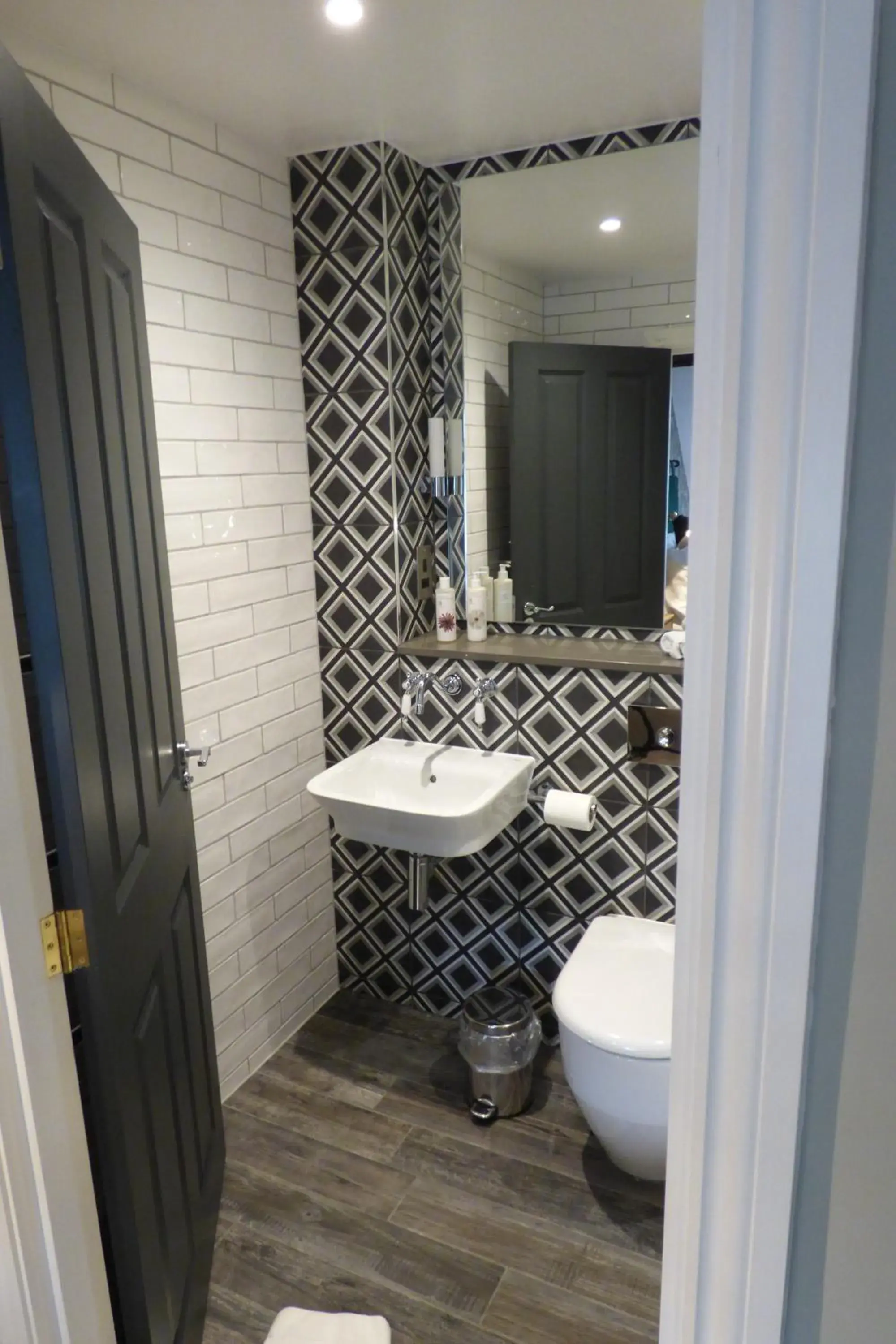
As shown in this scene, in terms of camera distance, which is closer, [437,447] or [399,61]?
[399,61]

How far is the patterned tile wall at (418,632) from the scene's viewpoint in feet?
7.68

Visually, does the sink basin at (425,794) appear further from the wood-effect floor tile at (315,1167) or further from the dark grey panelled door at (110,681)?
the wood-effect floor tile at (315,1167)

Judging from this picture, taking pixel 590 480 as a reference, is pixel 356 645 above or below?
below

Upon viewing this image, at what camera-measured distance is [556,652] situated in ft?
7.88

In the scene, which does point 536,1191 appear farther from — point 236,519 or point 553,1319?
point 236,519

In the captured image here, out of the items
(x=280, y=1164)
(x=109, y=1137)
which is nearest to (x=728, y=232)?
(x=109, y=1137)

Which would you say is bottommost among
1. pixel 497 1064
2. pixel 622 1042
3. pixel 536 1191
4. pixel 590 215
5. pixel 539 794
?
pixel 536 1191

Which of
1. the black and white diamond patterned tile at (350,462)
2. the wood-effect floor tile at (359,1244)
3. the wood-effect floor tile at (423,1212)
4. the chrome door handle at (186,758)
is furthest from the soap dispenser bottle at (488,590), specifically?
the wood-effect floor tile at (359,1244)

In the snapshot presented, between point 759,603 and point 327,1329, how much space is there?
1827mm

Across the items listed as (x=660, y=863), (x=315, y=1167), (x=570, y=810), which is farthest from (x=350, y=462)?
(x=315, y=1167)

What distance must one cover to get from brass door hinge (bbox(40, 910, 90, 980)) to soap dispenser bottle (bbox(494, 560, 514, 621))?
166 cm

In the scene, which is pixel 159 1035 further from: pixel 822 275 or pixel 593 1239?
pixel 822 275

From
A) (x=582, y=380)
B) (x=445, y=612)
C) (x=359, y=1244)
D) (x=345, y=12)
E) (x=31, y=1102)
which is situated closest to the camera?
(x=31, y=1102)

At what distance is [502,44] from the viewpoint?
1799 millimetres
